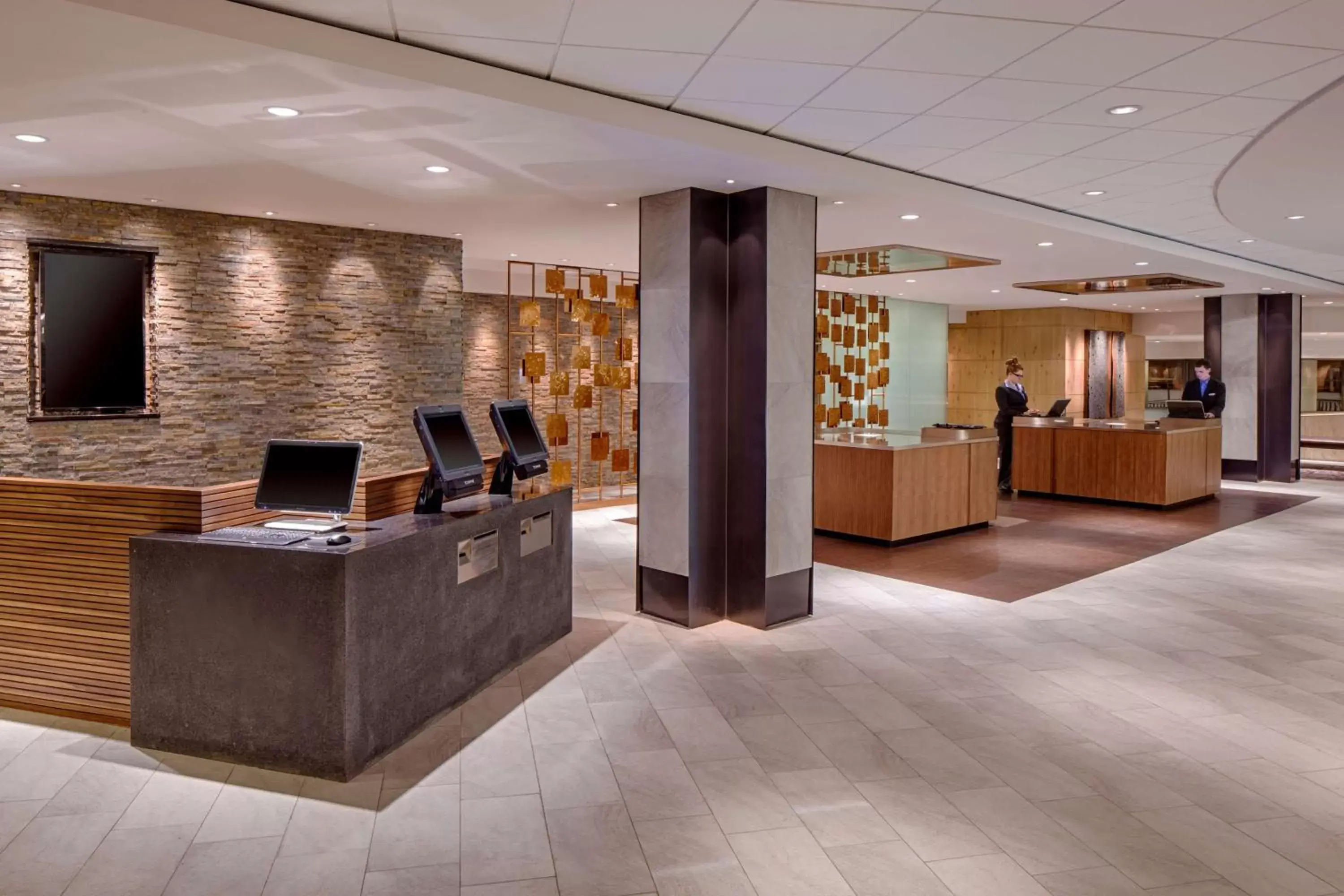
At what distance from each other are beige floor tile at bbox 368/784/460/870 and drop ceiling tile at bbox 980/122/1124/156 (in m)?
4.58

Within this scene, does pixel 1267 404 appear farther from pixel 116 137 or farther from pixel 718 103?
pixel 116 137

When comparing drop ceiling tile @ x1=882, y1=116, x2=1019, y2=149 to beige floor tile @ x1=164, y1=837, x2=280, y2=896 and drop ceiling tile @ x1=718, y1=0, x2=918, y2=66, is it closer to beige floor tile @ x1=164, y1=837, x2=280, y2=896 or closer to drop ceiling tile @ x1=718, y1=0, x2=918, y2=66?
drop ceiling tile @ x1=718, y1=0, x2=918, y2=66

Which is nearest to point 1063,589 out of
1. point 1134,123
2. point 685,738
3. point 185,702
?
point 1134,123

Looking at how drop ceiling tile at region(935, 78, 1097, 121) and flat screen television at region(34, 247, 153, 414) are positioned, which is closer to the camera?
drop ceiling tile at region(935, 78, 1097, 121)

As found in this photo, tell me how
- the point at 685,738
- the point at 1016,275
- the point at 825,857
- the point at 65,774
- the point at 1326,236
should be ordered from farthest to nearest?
the point at 1016,275, the point at 1326,236, the point at 685,738, the point at 65,774, the point at 825,857

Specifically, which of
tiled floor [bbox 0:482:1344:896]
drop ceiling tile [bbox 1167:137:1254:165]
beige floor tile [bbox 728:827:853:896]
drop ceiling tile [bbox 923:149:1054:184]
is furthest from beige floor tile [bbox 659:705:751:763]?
drop ceiling tile [bbox 1167:137:1254:165]

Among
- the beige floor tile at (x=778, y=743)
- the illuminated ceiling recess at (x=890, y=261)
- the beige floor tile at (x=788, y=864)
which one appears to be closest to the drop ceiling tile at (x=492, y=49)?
the beige floor tile at (x=778, y=743)

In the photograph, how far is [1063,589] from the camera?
690 centimetres

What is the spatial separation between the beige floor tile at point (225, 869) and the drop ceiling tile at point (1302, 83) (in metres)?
5.39

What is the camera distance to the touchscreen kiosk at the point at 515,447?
199 inches

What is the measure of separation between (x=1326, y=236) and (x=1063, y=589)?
16.1 feet

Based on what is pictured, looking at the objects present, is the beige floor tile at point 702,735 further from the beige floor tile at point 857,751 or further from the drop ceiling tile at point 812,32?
the drop ceiling tile at point 812,32

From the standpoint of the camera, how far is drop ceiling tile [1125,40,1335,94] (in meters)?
3.80

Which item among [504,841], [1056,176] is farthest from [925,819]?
[1056,176]
